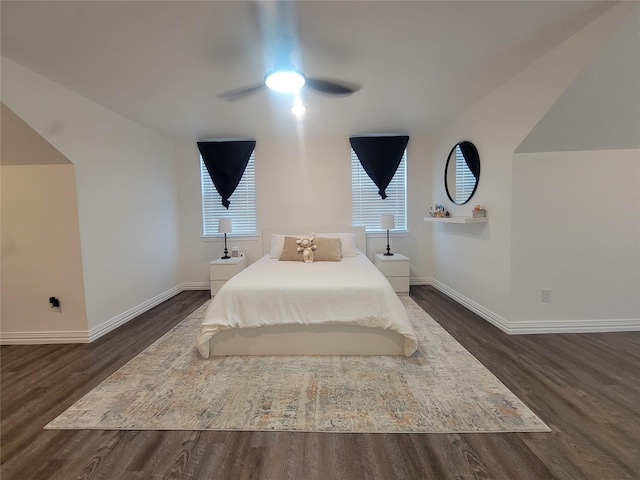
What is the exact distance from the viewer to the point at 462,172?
366 cm

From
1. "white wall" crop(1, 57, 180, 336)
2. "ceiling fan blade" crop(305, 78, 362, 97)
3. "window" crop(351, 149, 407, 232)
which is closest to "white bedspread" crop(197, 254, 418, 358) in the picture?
"white wall" crop(1, 57, 180, 336)

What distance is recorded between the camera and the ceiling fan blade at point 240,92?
257 cm

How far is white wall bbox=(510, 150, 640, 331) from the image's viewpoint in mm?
2709

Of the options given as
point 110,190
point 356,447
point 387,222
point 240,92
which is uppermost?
point 240,92

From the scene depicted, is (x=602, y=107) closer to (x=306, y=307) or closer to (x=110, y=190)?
(x=306, y=307)

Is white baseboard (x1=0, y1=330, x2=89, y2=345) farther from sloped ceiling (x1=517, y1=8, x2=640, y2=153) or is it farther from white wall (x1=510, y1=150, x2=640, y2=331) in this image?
sloped ceiling (x1=517, y1=8, x2=640, y2=153)

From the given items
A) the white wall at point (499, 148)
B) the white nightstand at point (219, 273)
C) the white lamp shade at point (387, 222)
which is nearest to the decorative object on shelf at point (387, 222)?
the white lamp shade at point (387, 222)

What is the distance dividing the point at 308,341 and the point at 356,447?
40.7 inches

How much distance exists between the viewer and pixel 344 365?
7.50 feet

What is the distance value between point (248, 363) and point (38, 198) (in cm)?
261

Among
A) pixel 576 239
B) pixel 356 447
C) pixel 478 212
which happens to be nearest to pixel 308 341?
pixel 356 447

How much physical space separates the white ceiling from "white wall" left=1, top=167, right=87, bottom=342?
Result: 1001 millimetres

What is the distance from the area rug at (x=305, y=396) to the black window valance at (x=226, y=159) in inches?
111

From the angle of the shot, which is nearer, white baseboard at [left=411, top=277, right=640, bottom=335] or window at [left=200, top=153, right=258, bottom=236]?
white baseboard at [left=411, top=277, right=640, bottom=335]
